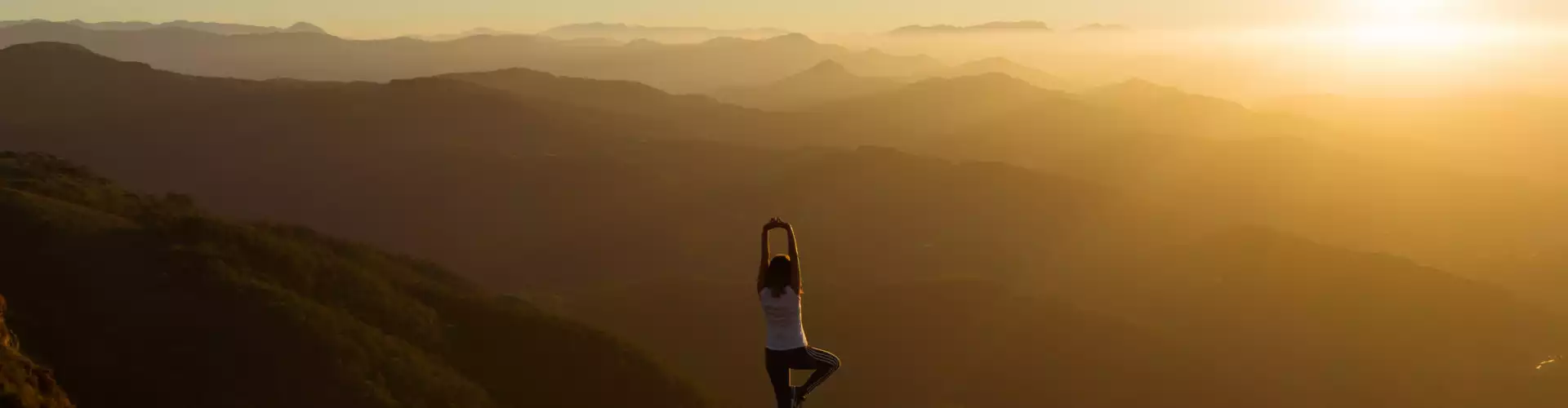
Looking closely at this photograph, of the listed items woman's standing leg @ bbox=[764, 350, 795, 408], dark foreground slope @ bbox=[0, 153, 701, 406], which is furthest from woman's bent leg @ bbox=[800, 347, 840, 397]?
dark foreground slope @ bbox=[0, 153, 701, 406]

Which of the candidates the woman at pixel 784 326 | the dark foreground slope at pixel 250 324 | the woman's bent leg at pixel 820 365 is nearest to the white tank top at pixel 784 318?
the woman at pixel 784 326

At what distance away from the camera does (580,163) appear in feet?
334

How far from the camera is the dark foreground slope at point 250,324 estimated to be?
62.8ft

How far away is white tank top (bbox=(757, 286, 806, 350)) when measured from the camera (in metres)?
8.94

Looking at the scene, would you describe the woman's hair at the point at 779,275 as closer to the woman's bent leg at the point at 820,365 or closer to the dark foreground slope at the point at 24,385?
the woman's bent leg at the point at 820,365

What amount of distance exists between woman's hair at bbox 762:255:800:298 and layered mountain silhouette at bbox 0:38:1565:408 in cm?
1520

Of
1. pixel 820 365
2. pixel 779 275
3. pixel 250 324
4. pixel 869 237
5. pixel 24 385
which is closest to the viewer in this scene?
pixel 779 275

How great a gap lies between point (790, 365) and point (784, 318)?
0.48 m

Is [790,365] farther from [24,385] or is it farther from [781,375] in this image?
[24,385]

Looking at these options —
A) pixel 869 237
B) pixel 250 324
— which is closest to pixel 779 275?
pixel 250 324

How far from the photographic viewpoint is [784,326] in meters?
9.11

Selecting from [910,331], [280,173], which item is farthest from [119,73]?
[910,331]

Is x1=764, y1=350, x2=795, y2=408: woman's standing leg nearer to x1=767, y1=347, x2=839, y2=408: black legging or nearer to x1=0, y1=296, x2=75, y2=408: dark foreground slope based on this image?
x1=767, y1=347, x2=839, y2=408: black legging

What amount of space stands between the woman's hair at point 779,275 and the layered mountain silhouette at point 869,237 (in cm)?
1520
